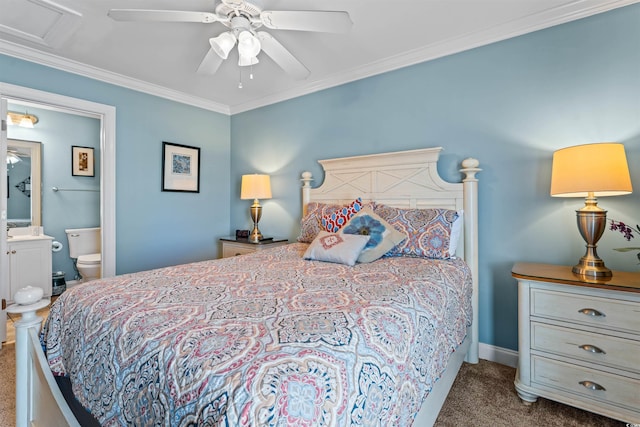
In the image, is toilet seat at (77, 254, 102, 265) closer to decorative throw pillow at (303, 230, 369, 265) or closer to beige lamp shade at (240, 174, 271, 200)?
beige lamp shade at (240, 174, 271, 200)

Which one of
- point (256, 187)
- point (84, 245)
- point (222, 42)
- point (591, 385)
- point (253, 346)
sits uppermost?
point (222, 42)

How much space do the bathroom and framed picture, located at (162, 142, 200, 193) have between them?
5.75 feet

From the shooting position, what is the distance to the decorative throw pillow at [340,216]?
2508 millimetres

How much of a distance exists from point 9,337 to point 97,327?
2586mm

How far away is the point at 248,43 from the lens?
173 cm

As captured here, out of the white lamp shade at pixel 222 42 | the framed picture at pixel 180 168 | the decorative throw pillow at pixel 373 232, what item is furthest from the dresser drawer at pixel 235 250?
the white lamp shade at pixel 222 42

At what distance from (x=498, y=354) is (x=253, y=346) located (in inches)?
86.0

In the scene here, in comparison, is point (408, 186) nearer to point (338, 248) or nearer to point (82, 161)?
point (338, 248)

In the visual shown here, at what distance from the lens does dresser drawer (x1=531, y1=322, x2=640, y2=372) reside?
1475mm

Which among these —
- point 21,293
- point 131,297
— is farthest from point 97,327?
point 21,293

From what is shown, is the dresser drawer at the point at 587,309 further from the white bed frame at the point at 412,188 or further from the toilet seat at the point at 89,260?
the toilet seat at the point at 89,260

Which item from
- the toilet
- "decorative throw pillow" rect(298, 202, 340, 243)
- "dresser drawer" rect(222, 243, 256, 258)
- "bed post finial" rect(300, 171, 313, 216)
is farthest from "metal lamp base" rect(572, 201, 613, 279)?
the toilet

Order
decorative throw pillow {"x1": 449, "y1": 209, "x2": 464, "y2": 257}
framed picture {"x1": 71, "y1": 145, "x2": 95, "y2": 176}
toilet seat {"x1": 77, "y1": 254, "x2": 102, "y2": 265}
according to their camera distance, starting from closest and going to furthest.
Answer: decorative throw pillow {"x1": 449, "y1": 209, "x2": 464, "y2": 257}, toilet seat {"x1": 77, "y1": 254, "x2": 102, "y2": 265}, framed picture {"x1": 71, "y1": 145, "x2": 95, "y2": 176}

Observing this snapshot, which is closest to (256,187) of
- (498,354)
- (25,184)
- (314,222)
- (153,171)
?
(314,222)
